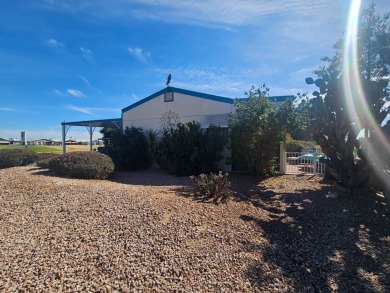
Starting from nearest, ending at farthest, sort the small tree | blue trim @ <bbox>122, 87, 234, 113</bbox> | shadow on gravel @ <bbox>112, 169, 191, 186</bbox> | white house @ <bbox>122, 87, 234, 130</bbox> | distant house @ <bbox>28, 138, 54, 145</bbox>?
shadow on gravel @ <bbox>112, 169, 191, 186</bbox>
the small tree
blue trim @ <bbox>122, 87, 234, 113</bbox>
white house @ <bbox>122, 87, 234, 130</bbox>
distant house @ <bbox>28, 138, 54, 145</bbox>

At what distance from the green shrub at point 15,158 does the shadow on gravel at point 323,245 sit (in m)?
9.94

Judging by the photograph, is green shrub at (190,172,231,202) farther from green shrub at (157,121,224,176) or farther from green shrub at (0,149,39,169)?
green shrub at (0,149,39,169)

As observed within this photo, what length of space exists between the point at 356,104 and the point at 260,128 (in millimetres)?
3001

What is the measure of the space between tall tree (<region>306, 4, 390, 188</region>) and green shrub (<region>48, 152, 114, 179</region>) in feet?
22.2

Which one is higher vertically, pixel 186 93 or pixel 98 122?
pixel 186 93

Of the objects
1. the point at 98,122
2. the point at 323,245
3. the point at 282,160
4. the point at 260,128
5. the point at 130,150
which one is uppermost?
the point at 98,122

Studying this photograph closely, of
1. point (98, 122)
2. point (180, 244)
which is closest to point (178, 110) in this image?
point (98, 122)

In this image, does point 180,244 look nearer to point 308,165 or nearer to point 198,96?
point 198,96

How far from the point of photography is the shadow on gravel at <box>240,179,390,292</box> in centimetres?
282

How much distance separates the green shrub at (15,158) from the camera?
9.75 m

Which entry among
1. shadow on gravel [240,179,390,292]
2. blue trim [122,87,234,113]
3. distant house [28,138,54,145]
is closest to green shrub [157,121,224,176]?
blue trim [122,87,234,113]

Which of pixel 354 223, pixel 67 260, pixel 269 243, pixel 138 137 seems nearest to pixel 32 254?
pixel 67 260

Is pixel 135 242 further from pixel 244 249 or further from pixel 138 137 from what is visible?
pixel 138 137

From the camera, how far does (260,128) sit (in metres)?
8.53
